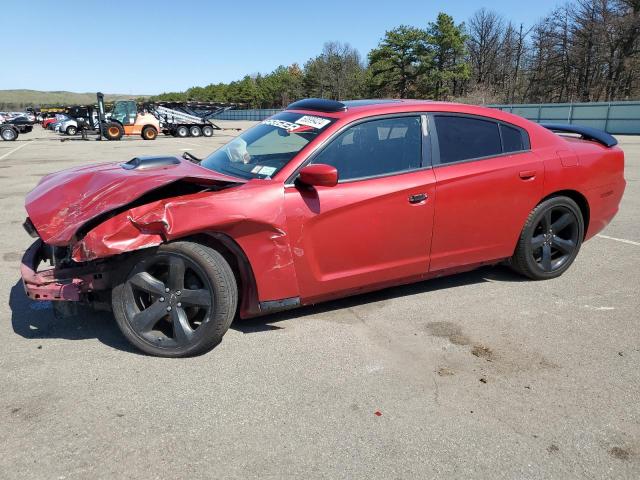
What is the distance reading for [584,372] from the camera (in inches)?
121

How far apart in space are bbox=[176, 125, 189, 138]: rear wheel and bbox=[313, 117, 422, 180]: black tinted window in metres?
31.1

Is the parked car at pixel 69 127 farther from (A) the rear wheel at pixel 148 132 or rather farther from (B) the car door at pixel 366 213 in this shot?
(B) the car door at pixel 366 213

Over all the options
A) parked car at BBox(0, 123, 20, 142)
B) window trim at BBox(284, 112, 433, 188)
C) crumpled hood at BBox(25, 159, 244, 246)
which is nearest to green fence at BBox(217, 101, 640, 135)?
parked car at BBox(0, 123, 20, 142)

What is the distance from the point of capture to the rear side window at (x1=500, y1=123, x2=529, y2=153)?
422 centimetres

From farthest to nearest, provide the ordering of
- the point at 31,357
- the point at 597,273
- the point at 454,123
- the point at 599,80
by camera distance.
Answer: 1. the point at 599,80
2. the point at 597,273
3. the point at 454,123
4. the point at 31,357

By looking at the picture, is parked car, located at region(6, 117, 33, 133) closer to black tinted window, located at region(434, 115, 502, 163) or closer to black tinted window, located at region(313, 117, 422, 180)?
black tinted window, located at region(313, 117, 422, 180)

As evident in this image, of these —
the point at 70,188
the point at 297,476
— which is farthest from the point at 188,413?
the point at 70,188

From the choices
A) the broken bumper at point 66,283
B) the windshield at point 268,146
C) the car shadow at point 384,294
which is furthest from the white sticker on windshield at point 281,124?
the broken bumper at point 66,283

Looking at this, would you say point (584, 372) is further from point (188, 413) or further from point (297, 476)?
point (188, 413)

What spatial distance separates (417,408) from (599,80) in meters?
59.7

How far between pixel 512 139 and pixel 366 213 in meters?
1.68

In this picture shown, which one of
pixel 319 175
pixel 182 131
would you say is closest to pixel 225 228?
pixel 319 175

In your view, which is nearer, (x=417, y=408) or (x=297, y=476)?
(x=297, y=476)

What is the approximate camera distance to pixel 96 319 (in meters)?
3.74
